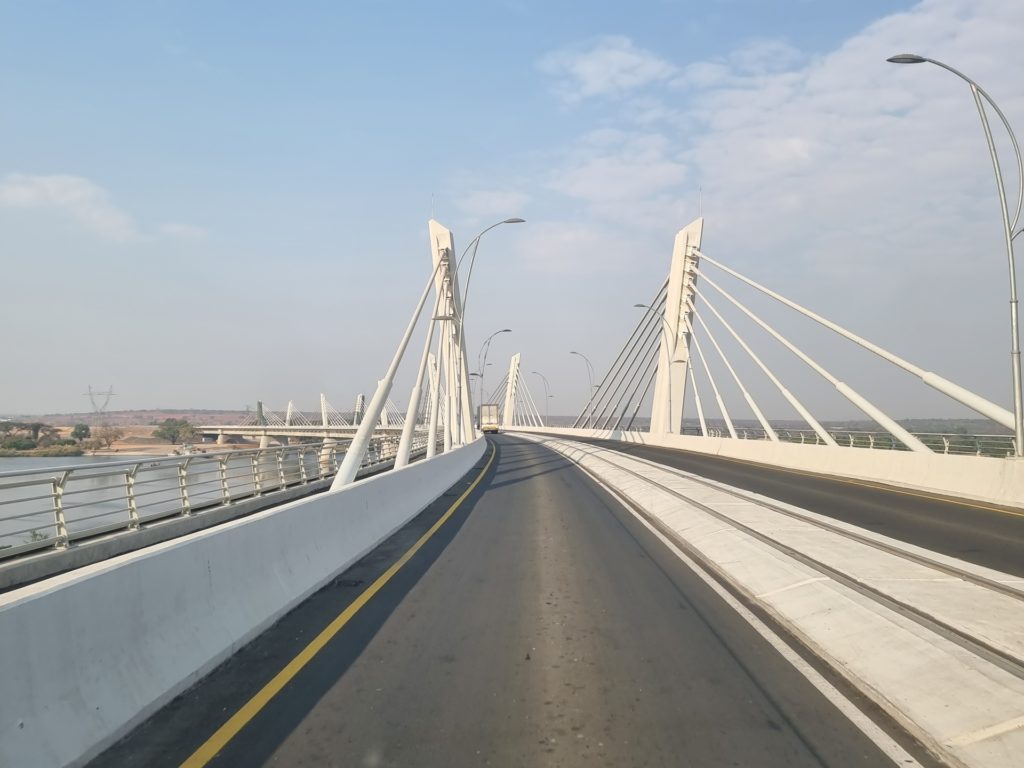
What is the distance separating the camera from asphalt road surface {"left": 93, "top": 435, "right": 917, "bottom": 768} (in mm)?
4625

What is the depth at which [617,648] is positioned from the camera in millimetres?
6824

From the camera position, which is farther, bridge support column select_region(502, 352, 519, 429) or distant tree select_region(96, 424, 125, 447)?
bridge support column select_region(502, 352, 519, 429)

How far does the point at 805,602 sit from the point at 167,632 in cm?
578

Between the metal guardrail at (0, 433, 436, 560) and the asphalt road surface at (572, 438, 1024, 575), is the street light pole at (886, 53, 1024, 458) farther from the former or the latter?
the metal guardrail at (0, 433, 436, 560)

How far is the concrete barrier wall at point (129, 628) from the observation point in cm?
422

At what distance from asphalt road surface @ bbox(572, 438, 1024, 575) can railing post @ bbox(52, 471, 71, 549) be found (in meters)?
12.1

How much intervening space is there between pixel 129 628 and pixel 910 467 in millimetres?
23330

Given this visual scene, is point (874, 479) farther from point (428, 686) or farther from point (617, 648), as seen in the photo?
point (428, 686)

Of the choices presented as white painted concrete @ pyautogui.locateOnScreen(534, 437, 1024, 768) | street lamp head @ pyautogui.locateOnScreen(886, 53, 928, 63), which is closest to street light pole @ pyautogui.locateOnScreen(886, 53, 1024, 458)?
street lamp head @ pyautogui.locateOnScreen(886, 53, 928, 63)

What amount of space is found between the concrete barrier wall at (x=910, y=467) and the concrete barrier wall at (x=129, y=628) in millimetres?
16871

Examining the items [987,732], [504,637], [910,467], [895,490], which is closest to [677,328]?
[910,467]

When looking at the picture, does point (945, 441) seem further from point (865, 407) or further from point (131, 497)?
point (131, 497)

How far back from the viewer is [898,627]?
6488 millimetres

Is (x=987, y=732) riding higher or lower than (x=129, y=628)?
lower
